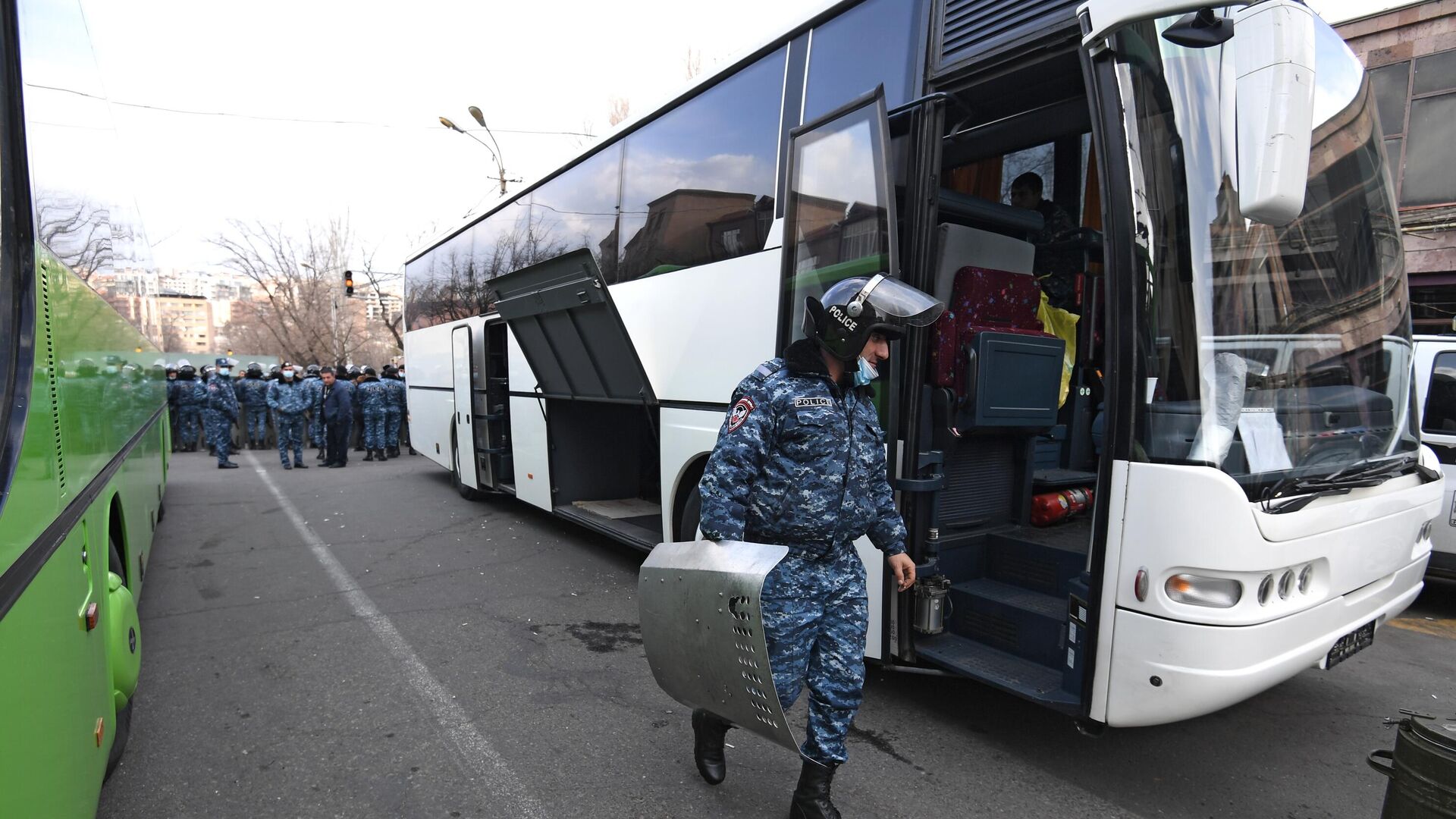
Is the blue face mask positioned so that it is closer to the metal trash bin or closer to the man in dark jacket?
the metal trash bin

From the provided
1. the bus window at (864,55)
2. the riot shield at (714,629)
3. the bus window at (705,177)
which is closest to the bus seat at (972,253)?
the bus window at (864,55)

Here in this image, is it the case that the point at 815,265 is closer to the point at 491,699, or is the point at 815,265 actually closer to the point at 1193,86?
the point at 1193,86

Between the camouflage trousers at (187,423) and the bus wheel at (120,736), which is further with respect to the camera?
the camouflage trousers at (187,423)

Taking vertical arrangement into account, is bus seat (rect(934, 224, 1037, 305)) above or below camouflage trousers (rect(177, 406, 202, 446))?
above

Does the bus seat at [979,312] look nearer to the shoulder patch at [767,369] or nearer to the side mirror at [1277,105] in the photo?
the shoulder patch at [767,369]

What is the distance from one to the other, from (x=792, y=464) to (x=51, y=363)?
2.20 meters

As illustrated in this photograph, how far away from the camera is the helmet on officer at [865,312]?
2.68m

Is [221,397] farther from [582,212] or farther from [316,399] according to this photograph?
[582,212]

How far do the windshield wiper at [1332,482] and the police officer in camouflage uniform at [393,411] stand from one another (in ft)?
53.1

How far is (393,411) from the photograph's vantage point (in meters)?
16.4

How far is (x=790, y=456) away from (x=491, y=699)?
7.78ft

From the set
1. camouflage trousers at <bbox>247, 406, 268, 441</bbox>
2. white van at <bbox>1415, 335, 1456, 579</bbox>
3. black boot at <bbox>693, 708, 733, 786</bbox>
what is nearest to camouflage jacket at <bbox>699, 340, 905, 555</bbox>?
black boot at <bbox>693, 708, 733, 786</bbox>

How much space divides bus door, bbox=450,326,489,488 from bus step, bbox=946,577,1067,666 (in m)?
6.92

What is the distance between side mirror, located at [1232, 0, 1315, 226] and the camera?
2.21 m
